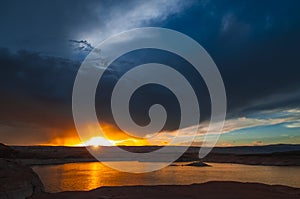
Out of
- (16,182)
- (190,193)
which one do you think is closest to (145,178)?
(190,193)

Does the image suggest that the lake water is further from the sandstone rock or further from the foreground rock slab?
the foreground rock slab

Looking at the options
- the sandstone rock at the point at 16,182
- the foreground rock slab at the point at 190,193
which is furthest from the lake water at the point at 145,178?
the foreground rock slab at the point at 190,193

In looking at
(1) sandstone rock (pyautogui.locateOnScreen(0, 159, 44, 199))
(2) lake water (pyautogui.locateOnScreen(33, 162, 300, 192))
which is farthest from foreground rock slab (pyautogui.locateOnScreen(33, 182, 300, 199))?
(2) lake water (pyautogui.locateOnScreen(33, 162, 300, 192))

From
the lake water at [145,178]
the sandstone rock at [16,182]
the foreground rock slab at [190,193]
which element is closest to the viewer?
the sandstone rock at [16,182]

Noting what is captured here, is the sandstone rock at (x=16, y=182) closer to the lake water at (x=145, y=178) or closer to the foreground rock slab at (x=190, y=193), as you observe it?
the foreground rock slab at (x=190, y=193)

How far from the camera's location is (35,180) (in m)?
21.8

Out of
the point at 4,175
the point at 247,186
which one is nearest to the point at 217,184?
the point at 247,186

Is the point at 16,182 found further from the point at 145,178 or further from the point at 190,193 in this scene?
the point at 145,178

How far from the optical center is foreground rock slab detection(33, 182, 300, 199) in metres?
19.6

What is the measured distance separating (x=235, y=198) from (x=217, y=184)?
632 cm

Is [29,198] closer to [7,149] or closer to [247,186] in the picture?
[7,149]

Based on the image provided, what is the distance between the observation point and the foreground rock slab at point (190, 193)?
19641 mm

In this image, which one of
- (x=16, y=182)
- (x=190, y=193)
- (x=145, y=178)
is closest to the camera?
(x=16, y=182)

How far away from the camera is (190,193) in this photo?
21.0m
